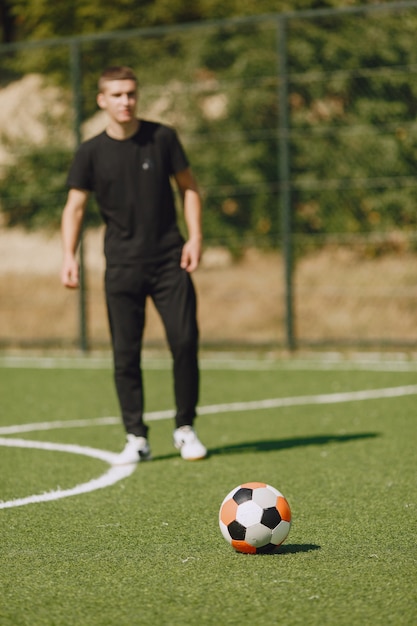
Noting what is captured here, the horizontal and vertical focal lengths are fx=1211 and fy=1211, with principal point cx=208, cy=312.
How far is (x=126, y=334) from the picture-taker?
6.51 m

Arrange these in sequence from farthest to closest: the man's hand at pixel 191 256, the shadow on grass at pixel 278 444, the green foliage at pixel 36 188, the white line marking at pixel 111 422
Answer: the green foliage at pixel 36 188
the shadow on grass at pixel 278 444
the man's hand at pixel 191 256
the white line marking at pixel 111 422

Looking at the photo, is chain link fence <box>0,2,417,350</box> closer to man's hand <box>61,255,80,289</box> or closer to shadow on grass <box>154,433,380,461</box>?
shadow on grass <box>154,433,380,461</box>

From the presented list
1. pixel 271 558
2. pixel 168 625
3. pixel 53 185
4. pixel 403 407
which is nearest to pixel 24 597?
pixel 168 625

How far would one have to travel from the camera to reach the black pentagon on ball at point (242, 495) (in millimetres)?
4340

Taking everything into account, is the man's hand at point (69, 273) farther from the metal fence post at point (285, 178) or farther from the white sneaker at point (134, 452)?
the metal fence post at point (285, 178)

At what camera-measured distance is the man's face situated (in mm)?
6316

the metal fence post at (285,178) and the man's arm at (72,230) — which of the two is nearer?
the man's arm at (72,230)

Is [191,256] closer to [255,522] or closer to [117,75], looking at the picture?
[117,75]

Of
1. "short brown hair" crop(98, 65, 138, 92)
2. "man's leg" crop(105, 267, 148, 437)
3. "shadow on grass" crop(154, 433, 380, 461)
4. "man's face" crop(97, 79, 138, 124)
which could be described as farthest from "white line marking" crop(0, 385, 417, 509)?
"short brown hair" crop(98, 65, 138, 92)

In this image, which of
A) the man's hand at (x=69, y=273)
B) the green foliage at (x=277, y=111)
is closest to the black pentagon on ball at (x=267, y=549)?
the man's hand at (x=69, y=273)

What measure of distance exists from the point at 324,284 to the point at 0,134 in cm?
387

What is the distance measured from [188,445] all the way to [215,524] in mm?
1655

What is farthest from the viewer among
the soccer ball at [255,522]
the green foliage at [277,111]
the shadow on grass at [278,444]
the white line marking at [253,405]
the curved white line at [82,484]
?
the green foliage at [277,111]

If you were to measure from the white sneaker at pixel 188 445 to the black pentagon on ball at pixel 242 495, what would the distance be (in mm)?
1939
